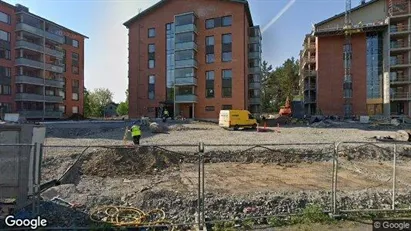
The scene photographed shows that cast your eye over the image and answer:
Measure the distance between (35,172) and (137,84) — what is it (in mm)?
49217

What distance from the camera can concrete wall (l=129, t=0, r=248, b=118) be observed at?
161 ft

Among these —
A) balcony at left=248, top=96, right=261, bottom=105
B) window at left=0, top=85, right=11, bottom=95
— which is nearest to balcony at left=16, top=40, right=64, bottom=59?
window at left=0, top=85, right=11, bottom=95

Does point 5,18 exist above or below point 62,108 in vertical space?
above

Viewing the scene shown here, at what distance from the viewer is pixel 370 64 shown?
53.1 m

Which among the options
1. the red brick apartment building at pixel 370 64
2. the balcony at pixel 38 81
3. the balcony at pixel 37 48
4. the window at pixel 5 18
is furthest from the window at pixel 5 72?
the red brick apartment building at pixel 370 64

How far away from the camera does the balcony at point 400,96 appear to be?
165 feet

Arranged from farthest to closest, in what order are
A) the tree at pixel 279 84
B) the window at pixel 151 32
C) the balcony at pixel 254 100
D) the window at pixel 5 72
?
1. the tree at pixel 279 84
2. the balcony at pixel 254 100
3. the window at pixel 151 32
4. the window at pixel 5 72

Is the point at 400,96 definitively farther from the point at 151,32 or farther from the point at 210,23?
the point at 151,32

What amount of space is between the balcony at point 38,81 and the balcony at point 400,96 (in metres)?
A: 59.2

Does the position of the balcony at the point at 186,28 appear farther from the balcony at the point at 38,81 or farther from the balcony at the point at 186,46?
the balcony at the point at 38,81

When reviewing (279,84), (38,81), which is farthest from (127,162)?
(279,84)

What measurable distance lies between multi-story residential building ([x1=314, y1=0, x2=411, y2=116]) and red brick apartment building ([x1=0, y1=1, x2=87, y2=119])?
48320 millimetres

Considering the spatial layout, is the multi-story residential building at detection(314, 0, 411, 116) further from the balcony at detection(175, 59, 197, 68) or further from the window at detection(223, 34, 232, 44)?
the balcony at detection(175, 59, 197, 68)

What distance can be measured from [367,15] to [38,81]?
60.6 metres
